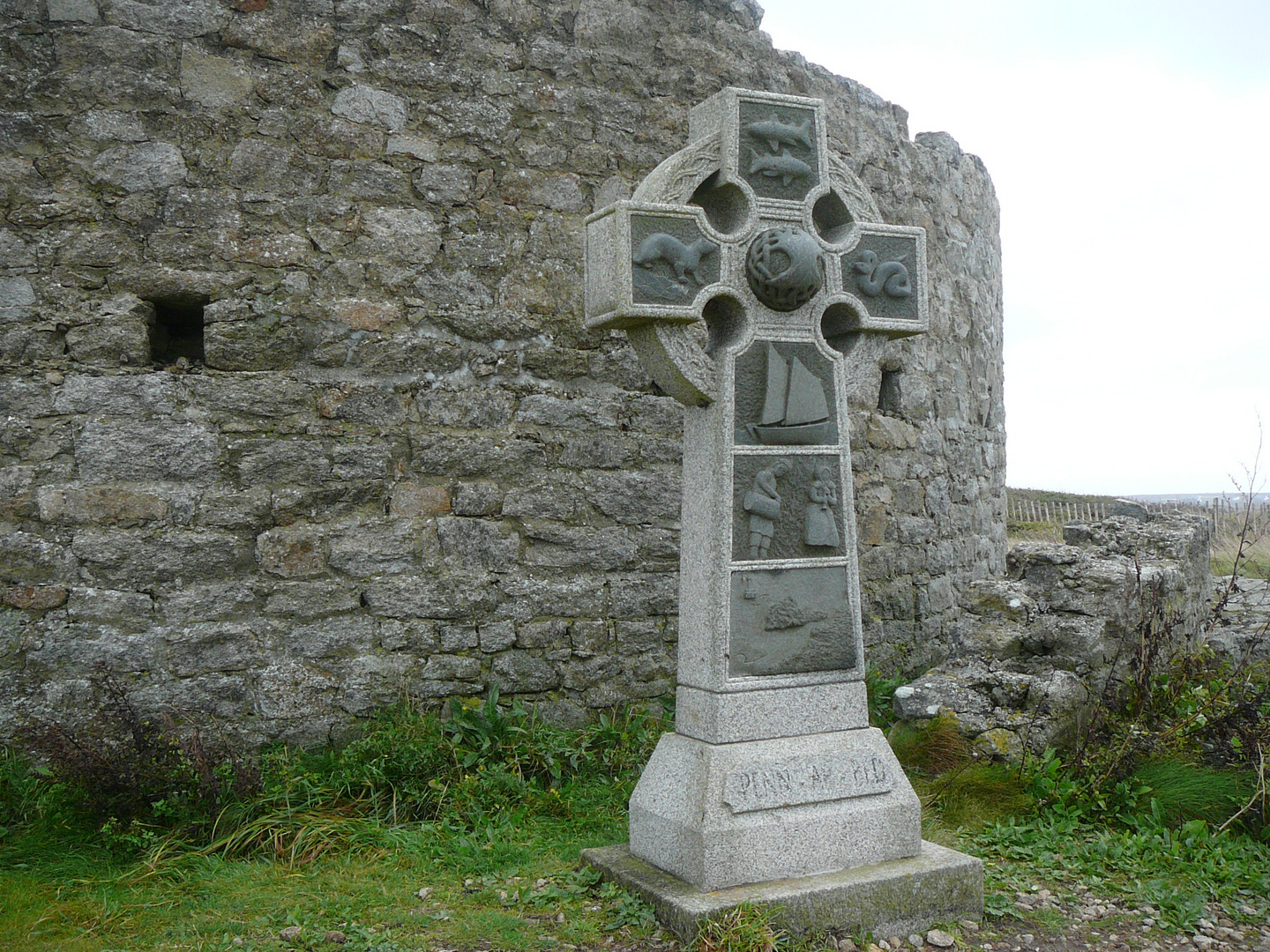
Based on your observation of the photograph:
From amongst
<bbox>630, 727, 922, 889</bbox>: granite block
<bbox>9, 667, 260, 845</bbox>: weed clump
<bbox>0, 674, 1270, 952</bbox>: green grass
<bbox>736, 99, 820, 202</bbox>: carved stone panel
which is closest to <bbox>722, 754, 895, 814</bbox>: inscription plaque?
<bbox>630, 727, 922, 889</bbox>: granite block

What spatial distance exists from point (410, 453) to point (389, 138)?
134cm

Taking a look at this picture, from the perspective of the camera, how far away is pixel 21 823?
3.54 metres

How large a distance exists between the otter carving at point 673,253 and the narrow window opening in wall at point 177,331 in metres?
2.12

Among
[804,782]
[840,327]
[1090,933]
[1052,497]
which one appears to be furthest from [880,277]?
[1052,497]

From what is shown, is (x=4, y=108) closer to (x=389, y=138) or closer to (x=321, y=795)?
(x=389, y=138)

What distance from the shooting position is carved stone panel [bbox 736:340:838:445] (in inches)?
124

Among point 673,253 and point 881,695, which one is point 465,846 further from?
point 881,695

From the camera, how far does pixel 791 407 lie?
318 cm

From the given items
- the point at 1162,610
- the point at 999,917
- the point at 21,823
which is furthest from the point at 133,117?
the point at 1162,610

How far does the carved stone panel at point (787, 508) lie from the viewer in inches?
122

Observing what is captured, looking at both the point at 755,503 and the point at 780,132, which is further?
the point at 780,132

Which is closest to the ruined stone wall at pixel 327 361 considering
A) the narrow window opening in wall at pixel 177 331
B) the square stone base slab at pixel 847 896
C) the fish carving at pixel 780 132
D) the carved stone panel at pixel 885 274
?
the narrow window opening in wall at pixel 177 331

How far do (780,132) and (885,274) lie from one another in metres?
0.56

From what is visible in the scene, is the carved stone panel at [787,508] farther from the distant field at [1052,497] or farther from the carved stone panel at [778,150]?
the distant field at [1052,497]
